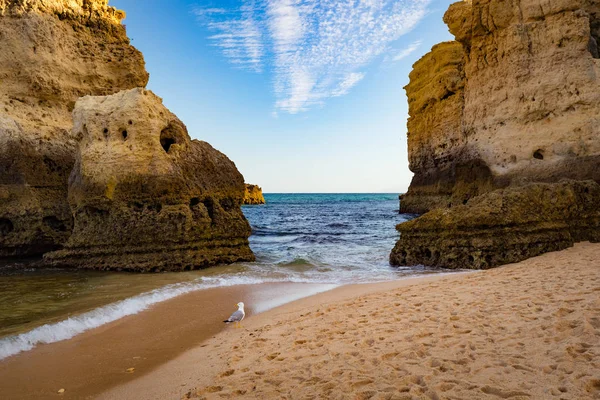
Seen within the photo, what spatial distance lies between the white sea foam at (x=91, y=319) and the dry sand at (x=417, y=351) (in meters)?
1.95

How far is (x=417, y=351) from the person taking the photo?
3.22 m

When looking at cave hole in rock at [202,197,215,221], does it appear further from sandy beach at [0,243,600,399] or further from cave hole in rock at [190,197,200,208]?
sandy beach at [0,243,600,399]

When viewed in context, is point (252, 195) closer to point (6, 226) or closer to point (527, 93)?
point (527, 93)

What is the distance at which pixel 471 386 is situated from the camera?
2.50 m

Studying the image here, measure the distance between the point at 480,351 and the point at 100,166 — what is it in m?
9.29

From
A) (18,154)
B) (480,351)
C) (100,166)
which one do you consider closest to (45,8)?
(18,154)

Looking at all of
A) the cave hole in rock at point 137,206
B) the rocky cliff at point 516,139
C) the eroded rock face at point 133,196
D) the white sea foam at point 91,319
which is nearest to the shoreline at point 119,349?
the white sea foam at point 91,319

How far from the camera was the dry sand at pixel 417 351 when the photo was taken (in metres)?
2.56

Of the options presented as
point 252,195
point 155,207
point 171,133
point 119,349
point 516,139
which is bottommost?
point 119,349

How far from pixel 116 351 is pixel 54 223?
8.71m

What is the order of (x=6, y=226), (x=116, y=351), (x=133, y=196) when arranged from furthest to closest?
(x=6, y=226) < (x=133, y=196) < (x=116, y=351)

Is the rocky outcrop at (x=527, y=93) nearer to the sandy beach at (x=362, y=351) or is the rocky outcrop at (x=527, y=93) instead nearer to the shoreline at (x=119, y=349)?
the sandy beach at (x=362, y=351)

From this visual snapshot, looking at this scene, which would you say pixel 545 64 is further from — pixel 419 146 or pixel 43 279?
pixel 43 279

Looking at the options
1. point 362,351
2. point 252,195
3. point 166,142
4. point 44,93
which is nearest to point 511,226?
point 362,351
